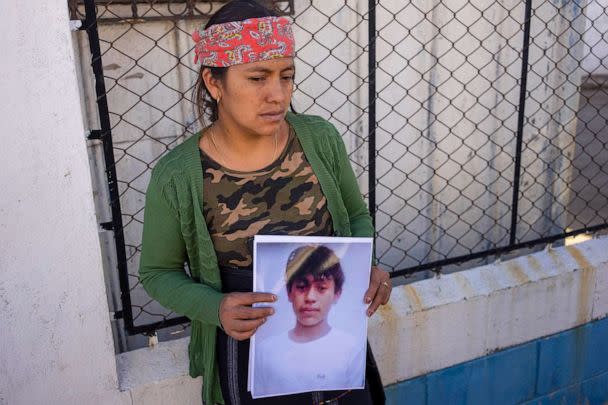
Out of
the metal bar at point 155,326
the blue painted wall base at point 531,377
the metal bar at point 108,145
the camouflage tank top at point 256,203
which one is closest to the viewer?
the camouflage tank top at point 256,203

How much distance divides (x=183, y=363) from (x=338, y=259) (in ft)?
2.88

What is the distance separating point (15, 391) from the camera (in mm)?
2014

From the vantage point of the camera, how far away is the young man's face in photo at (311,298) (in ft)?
5.61

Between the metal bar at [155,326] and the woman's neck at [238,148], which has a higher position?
the woman's neck at [238,148]

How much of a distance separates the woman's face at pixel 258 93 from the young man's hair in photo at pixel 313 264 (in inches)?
12.0

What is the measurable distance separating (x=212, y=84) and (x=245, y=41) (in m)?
0.16

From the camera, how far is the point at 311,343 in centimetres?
179

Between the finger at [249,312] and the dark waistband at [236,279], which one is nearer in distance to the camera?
the finger at [249,312]

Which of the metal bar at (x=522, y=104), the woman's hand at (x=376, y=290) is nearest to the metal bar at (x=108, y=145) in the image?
the woman's hand at (x=376, y=290)

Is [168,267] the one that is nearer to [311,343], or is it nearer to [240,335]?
[240,335]

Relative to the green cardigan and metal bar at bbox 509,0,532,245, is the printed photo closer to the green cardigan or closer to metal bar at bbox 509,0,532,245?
the green cardigan

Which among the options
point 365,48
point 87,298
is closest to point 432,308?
point 365,48

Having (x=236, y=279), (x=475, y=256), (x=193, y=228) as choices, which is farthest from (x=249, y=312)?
(x=475, y=256)

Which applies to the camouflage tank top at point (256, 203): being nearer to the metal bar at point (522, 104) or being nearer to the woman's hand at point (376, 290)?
the woman's hand at point (376, 290)
